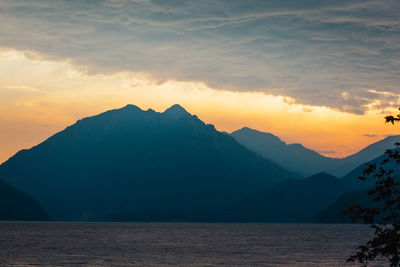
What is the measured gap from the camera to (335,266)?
303 feet

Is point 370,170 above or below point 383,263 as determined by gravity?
above

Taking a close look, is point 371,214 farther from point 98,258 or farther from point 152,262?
point 98,258

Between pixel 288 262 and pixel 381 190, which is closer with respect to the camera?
pixel 381 190

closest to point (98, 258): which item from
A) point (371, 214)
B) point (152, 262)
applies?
point (152, 262)

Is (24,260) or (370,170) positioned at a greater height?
(370,170)

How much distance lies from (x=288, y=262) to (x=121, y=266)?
29.8m

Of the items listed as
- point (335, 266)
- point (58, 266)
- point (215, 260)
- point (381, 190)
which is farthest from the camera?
point (215, 260)

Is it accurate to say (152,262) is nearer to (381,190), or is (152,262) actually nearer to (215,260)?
(215,260)

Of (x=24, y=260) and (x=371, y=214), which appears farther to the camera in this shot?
(x=24, y=260)

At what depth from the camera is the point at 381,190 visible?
20672mm

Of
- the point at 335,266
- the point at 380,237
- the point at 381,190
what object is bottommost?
the point at 335,266

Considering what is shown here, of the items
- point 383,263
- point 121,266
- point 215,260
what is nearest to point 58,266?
point 121,266

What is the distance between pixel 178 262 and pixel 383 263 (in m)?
35.0

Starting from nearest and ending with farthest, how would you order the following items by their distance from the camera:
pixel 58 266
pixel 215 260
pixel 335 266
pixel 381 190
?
pixel 381 190, pixel 58 266, pixel 335 266, pixel 215 260
